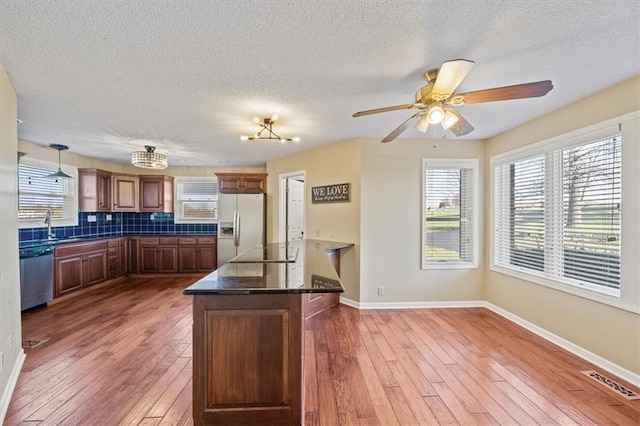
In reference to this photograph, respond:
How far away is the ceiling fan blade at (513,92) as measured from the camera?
1.69 metres

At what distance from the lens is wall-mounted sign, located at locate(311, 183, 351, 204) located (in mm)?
4148

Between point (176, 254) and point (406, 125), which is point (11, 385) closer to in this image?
point (406, 125)

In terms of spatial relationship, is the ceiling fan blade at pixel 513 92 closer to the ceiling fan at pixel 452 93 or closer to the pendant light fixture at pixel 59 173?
the ceiling fan at pixel 452 93

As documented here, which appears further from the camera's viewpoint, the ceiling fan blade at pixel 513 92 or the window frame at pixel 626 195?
the window frame at pixel 626 195

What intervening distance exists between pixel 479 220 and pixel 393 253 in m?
1.31

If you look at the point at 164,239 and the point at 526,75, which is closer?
the point at 526,75

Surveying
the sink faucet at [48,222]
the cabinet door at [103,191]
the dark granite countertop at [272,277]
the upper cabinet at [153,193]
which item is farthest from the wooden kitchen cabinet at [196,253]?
the dark granite countertop at [272,277]

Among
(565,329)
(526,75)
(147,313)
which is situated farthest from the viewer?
(147,313)

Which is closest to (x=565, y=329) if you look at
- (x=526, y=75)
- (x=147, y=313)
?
(x=526, y=75)

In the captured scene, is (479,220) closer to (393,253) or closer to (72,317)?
(393,253)

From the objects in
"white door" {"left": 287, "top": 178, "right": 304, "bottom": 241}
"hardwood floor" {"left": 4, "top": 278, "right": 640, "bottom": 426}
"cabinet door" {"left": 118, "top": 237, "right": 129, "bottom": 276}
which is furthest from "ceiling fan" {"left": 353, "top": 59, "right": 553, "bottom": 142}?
"cabinet door" {"left": 118, "top": 237, "right": 129, "bottom": 276}

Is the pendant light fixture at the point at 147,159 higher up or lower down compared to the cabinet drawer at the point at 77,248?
higher up

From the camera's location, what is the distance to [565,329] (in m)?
2.85

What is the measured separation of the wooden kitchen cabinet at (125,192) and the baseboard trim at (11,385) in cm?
359
